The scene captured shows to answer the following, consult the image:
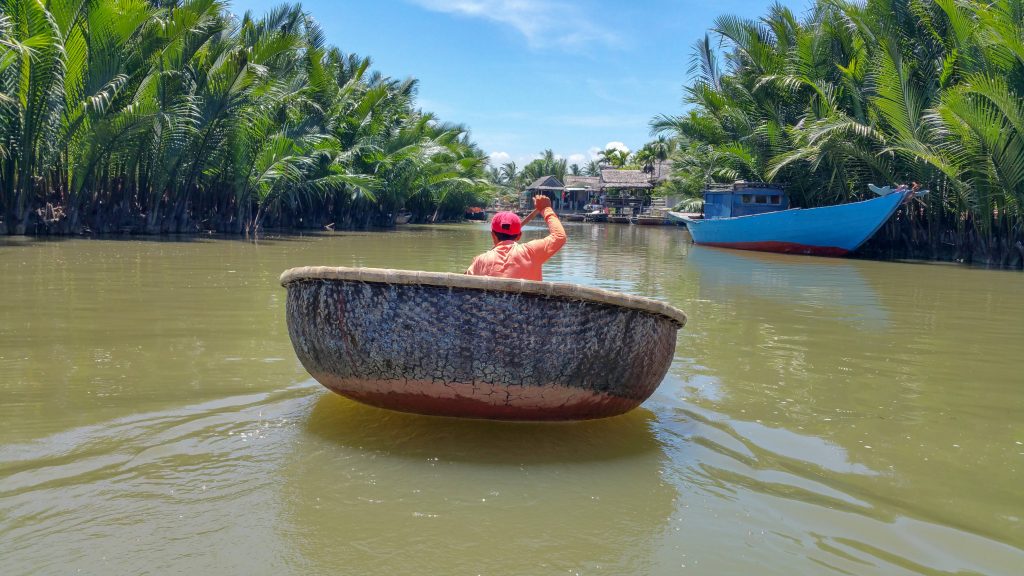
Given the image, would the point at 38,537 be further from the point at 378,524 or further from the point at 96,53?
the point at 96,53

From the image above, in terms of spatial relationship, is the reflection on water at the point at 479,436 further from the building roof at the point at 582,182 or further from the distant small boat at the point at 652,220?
the building roof at the point at 582,182

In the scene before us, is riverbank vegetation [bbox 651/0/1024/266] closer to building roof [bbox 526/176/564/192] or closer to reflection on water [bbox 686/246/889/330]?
reflection on water [bbox 686/246/889/330]

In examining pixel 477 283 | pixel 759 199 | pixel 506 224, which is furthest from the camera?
pixel 759 199

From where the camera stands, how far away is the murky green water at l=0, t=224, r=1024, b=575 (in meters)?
2.43

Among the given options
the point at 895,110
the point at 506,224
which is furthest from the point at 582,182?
the point at 506,224

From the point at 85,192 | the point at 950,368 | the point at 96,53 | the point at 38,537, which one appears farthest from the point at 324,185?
the point at 38,537

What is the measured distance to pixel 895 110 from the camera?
16.8m

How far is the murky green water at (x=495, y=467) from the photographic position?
243 cm

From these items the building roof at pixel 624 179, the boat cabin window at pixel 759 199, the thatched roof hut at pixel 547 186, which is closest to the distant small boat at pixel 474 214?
the building roof at pixel 624 179

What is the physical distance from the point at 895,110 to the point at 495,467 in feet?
54.8

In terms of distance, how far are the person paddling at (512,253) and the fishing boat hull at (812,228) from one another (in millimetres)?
15629

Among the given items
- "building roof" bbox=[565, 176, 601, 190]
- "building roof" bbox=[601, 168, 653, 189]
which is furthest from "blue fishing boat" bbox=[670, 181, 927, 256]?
"building roof" bbox=[565, 176, 601, 190]

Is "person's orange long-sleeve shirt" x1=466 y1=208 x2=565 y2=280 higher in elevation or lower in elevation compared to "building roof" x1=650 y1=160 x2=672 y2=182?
lower

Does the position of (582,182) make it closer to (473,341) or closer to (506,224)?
(506,224)
